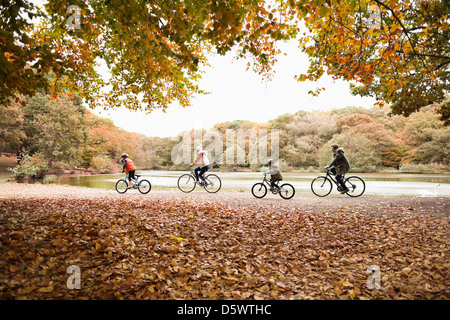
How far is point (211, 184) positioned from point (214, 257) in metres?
6.86

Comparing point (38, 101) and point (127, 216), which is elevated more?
point (38, 101)

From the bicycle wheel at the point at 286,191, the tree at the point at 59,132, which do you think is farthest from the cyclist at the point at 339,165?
the tree at the point at 59,132

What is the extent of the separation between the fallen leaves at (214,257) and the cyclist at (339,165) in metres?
3.63

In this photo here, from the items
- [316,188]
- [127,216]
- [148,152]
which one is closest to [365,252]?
[127,216]

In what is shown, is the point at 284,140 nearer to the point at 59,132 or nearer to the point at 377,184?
the point at 377,184

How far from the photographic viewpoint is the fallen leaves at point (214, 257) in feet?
8.99

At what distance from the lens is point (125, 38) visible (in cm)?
557

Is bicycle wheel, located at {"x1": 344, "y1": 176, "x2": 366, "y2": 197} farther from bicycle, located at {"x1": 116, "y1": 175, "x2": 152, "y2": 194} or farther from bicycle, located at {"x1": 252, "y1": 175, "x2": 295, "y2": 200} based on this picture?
bicycle, located at {"x1": 116, "y1": 175, "x2": 152, "y2": 194}

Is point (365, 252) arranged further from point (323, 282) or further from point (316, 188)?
point (316, 188)

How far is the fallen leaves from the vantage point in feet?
8.99

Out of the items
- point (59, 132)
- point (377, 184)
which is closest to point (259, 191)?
point (377, 184)

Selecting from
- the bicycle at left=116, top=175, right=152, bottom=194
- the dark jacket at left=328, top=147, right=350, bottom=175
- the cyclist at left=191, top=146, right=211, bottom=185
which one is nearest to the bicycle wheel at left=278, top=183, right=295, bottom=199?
the dark jacket at left=328, top=147, right=350, bottom=175
